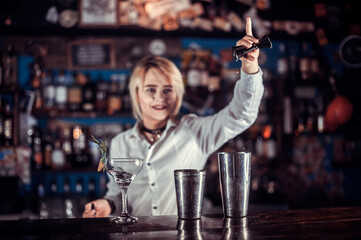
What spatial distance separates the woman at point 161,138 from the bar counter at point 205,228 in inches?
23.8

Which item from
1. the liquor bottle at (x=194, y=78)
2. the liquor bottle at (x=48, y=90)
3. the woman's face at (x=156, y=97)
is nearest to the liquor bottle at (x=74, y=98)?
the liquor bottle at (x=48, y=90)

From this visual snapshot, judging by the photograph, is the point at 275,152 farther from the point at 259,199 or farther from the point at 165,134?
the point at 165,134

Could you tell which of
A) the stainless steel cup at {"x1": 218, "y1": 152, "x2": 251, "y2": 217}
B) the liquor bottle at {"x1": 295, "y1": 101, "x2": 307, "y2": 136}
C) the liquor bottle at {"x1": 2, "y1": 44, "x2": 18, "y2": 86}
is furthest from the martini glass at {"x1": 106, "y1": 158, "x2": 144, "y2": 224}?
the liquor bottle at {"x1": 295, "y1": 101, "x2": 307, "y2": 136}

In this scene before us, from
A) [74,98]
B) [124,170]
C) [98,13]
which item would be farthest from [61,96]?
[124,170]

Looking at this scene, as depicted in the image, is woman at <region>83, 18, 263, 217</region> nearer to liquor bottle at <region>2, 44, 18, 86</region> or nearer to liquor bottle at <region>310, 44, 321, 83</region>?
liquor bottle at <region>2, 44, 18, 86</region>

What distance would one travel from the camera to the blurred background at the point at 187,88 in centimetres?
385

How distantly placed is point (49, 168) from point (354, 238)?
3283 mm

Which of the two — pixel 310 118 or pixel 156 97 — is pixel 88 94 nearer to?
pixel 156 97

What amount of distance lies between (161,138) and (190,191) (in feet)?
2.68

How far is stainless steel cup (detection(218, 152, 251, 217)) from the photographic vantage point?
134 centimetres

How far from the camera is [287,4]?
420 cm

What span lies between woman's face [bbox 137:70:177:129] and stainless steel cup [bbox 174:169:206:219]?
31.0 inches

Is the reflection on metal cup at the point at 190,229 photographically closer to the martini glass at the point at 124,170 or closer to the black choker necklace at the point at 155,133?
the martini glass at the point at 124,170

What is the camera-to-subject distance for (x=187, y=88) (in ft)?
13.2
